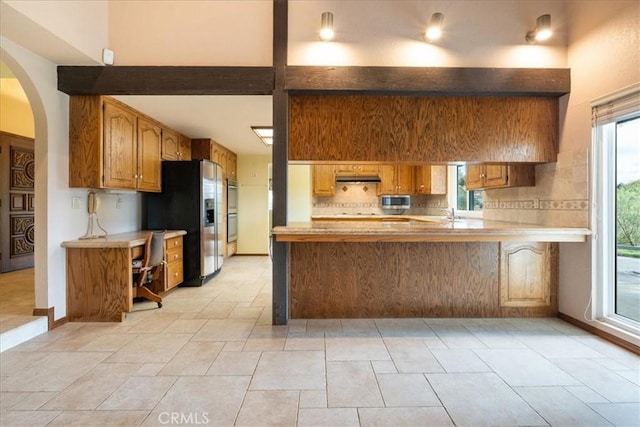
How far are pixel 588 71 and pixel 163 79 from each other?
145 inches

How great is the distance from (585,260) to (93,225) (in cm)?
471

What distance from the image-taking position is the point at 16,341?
2438 millimetres

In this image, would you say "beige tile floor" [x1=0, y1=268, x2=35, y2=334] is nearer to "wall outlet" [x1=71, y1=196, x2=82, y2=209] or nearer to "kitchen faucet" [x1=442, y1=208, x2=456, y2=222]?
"wall outlet" [x1=71, y1=196, x2=82, y2=209]

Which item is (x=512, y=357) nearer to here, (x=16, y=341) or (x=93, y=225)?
(x=16, y=341)

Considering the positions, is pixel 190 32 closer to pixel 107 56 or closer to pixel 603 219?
pixel 107 56

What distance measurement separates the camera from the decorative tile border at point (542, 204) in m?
2.73

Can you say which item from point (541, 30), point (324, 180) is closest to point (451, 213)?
point (541, 30)

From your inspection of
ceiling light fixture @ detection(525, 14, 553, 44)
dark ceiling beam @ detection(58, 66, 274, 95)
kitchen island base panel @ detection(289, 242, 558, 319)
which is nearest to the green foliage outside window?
kitchen island base panel @ detection(289, 242, 558, 319)

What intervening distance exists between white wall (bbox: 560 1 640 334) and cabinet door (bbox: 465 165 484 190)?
88cm

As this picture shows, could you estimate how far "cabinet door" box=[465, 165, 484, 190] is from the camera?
3.74 metres

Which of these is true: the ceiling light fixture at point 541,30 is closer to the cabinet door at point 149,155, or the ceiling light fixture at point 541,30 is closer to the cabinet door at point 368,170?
the cabinet door at point 368,170

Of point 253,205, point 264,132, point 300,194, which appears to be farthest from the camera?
point 253,205

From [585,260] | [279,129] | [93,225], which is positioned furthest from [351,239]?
[93,225]

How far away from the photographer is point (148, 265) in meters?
3.31
